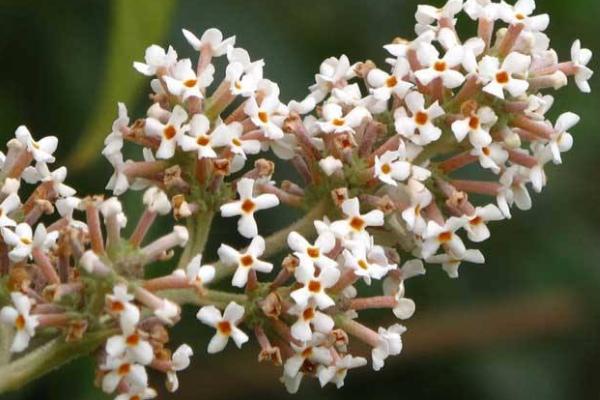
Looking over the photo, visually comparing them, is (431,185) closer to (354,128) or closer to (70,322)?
(354,128)

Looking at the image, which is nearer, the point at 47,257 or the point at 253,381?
the point at 47,257

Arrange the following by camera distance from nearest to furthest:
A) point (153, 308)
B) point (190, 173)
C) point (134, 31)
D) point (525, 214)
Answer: point (153, 308), point (190, 173), point (134, 31), point (525, 214)

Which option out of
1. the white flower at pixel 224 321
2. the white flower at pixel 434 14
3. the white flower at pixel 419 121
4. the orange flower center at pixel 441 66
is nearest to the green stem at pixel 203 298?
the white flower at pixel 224 321

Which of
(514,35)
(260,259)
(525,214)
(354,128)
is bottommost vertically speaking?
(260,259)

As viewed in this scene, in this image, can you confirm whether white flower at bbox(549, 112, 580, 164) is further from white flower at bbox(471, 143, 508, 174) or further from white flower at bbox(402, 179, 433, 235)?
white flower at bbox(402, 179, 433, 235)

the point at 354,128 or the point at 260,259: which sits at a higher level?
the point at 354,128

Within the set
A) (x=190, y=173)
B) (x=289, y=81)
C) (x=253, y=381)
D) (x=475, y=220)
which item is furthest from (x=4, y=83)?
(x=475, y=220)

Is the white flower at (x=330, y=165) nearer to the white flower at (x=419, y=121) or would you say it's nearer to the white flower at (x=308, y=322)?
the white flower at (x=419, y=121)

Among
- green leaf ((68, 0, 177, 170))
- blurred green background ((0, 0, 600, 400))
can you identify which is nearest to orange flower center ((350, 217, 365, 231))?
green leaf ((68, 0, 177, 170))
